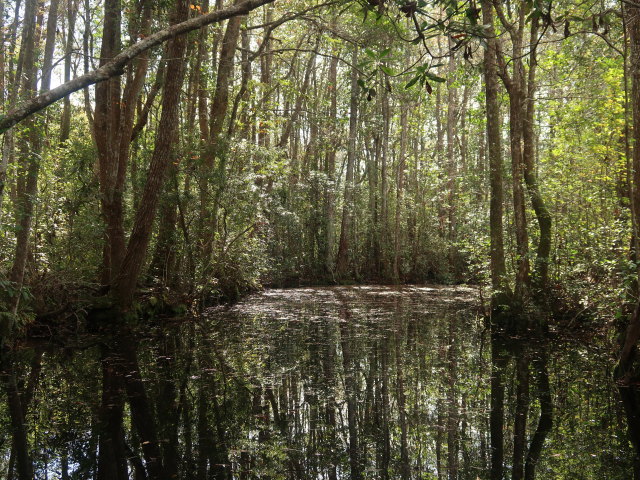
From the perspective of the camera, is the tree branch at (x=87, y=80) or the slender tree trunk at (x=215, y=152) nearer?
the tree branch at (x=87, y=80)

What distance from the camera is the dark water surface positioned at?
407 centimetres

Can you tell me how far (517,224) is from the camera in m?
9.52

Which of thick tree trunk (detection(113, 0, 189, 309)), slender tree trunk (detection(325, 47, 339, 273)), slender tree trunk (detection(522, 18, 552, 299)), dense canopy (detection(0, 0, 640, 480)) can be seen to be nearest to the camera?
dense canopy (detection(0, 0, 640, 480))

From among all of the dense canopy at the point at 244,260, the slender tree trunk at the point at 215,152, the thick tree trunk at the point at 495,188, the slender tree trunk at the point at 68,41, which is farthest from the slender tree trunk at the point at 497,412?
the slender tree trunk at the point at 68,41

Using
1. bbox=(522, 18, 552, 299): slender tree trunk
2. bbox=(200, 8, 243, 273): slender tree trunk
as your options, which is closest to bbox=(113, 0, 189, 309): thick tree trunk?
bbox=(200, 8, 243, 273): slender tree trunk

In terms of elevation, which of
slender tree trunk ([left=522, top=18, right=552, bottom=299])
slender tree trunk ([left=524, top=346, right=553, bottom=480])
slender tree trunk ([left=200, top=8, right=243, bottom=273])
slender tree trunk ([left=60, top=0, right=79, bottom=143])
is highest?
slender tree trunk ([left=60, top=0, right=79, bottom=143])

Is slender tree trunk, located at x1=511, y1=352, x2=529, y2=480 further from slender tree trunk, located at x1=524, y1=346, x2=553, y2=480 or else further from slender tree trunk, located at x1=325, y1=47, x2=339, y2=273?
slender tree trunk, located at x1=325, y1=47, x2=339, y2=273

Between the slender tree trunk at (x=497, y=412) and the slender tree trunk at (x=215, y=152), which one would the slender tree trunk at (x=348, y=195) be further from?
the slender tree trunk at (x=497, y=412)

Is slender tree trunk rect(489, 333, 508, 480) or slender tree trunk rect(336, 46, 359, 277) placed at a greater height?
slender tree trunk rect(336, 46, 359, 277)

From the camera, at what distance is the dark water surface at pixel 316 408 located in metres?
4.07

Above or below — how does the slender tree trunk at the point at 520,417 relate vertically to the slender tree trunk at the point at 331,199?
below

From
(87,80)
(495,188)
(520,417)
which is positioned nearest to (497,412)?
(520,417)

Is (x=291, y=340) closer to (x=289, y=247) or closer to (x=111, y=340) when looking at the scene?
(x=111, y=340)

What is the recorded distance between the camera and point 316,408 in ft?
17.9
